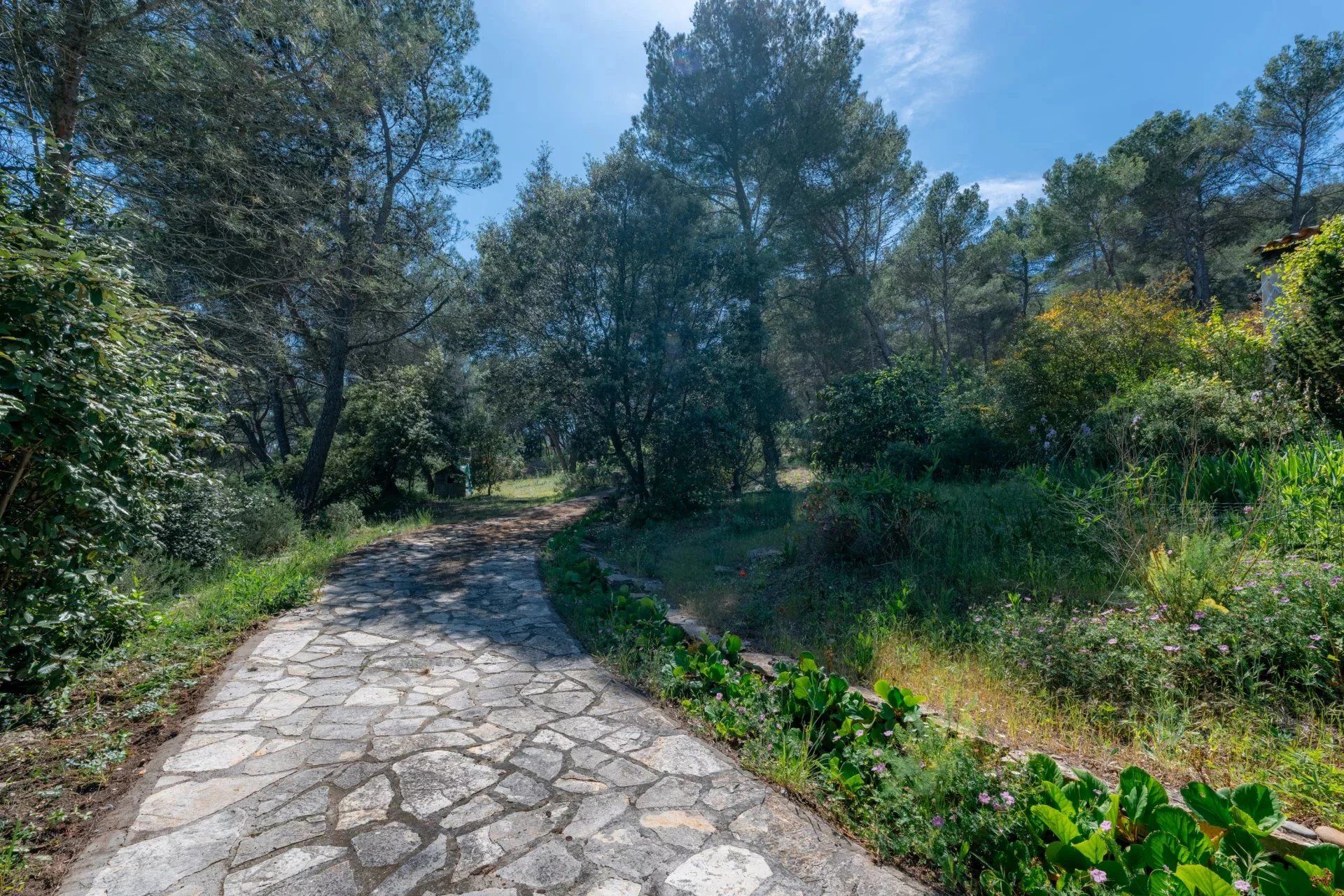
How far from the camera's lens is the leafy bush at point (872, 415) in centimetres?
962

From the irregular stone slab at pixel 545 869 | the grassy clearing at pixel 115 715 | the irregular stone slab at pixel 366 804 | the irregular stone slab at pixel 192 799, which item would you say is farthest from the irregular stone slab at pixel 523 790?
the grassy clearing at pixel 115 715

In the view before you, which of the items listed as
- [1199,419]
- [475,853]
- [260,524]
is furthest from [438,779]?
[1199,419]

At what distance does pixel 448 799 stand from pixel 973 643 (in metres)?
2.95

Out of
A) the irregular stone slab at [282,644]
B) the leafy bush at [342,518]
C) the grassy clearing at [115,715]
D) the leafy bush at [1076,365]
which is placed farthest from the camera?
the leafy bush at [342,518]

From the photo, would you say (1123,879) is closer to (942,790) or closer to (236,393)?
(942,790)

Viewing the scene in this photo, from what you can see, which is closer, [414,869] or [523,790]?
[414,869]

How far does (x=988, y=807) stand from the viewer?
6.48 feet

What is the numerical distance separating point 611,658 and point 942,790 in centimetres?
240

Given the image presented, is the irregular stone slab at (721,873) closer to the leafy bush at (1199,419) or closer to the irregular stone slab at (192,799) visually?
the irregular stone slab at (192,799)

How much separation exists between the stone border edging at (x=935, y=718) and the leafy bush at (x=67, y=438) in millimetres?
3456

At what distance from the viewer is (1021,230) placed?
75.0ft

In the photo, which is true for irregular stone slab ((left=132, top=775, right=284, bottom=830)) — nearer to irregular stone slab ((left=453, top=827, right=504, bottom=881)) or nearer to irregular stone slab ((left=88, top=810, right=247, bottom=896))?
irregular stone slab ((left=88, top=810, right=247, bottom=896))

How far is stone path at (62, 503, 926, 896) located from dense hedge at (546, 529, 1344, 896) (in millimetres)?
156

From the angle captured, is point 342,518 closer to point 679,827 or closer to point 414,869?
point 414,869
